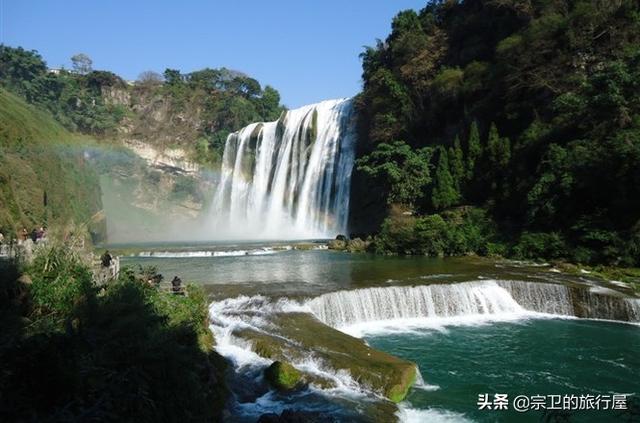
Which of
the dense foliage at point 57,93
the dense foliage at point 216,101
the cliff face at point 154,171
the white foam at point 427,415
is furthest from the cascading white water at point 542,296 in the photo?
the dense foliage at point 57,93

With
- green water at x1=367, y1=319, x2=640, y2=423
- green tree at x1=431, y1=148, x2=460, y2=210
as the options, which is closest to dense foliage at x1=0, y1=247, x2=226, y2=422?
green water at x1=367, y1=319, x2=640, y2=423

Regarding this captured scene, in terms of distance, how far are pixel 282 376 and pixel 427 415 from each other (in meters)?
2.39

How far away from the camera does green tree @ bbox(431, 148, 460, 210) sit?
25.2 metres

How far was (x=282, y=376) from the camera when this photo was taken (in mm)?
7961

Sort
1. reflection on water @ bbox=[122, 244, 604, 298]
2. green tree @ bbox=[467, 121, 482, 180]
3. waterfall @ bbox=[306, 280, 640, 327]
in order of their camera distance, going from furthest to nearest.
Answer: green tree @ bbox=[467, 121, 482, 180] < reflection on water @ bbox=[122, 244, 604, 298] < waterfall @ bbox=[306, 280, 640, 327]

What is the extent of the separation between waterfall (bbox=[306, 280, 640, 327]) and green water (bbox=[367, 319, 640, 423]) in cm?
61

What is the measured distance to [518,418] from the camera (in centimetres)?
737

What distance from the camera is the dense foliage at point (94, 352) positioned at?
3.62m

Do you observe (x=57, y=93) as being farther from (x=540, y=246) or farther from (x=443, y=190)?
(x=540, y=246)

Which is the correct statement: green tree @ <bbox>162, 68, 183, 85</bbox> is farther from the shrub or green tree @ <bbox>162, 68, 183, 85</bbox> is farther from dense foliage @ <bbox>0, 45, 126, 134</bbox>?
the shrub

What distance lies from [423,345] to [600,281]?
7.43m

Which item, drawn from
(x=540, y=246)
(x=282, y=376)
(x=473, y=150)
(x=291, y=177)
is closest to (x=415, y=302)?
(x=282, y=376)

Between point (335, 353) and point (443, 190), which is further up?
point (443, 190)

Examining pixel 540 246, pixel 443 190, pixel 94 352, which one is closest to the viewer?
pixel 94 352
